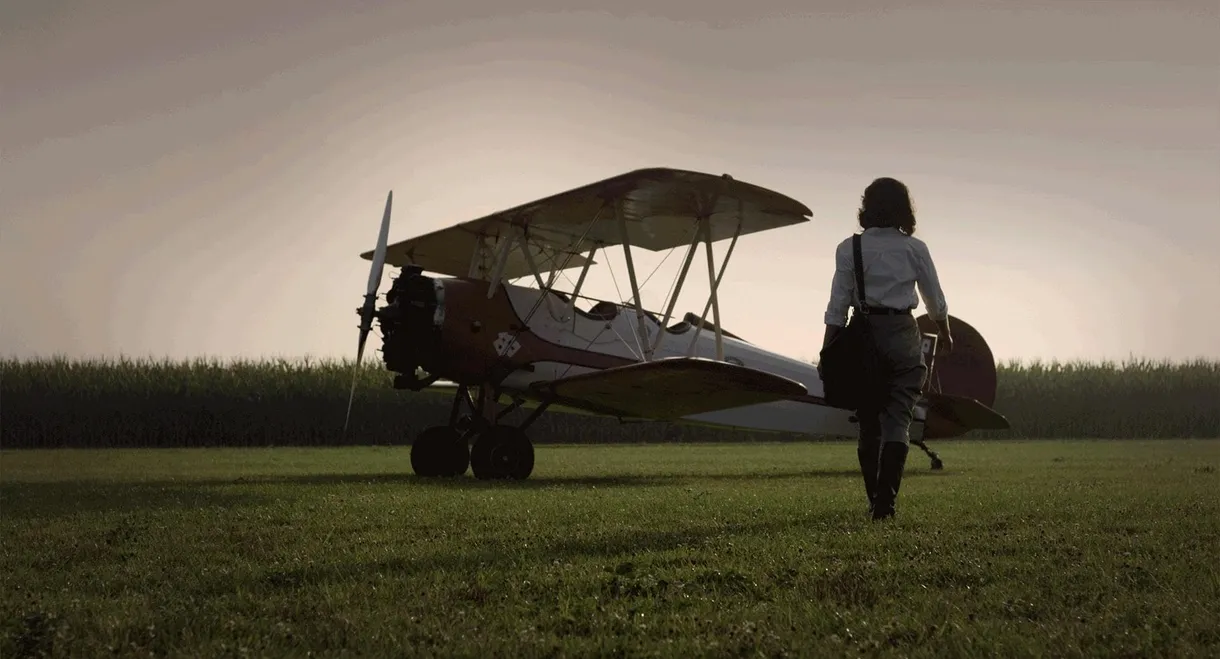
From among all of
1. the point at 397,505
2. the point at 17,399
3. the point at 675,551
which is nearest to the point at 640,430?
the point at 17,399

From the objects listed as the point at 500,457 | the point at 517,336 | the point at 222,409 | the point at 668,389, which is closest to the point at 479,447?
the point at 500,457

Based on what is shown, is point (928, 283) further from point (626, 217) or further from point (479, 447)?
point (626, 217)

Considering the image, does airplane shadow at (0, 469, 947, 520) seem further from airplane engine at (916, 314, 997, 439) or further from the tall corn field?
the tall corn field

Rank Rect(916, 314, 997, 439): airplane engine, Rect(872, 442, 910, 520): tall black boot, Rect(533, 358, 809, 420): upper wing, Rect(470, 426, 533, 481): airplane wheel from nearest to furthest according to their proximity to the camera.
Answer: Rect(872, 442, 910, 520): tall black boot < Rect(533, 358, 809, 420): upper wing < Rect(470, 426, 533, 481): airplane wheel < Rect(916, 314, 997, 439): airplane engine

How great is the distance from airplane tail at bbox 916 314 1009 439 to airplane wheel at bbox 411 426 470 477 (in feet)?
23.2

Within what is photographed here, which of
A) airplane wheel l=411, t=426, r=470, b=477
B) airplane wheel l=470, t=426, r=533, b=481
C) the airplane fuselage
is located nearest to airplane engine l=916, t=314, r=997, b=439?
the airplane fuselage

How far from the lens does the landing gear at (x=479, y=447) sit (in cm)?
1174

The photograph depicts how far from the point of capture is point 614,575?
457 centimetres

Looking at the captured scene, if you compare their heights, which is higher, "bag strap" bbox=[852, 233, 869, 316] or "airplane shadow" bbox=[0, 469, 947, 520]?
"bag strap" bbox=[852, 233, 869, 316]

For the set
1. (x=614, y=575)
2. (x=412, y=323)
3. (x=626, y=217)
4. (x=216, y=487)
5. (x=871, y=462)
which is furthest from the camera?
(x=626, y=217)

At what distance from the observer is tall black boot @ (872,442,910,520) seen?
257 inches

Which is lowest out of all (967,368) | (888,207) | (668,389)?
(668,389)

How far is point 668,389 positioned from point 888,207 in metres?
5.28

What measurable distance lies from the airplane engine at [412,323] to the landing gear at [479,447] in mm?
911
